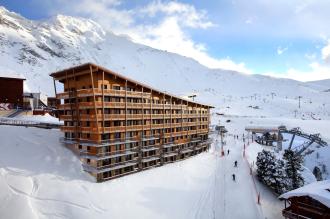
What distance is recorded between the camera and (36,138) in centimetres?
5275

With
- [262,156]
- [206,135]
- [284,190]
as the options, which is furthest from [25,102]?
[284,190]

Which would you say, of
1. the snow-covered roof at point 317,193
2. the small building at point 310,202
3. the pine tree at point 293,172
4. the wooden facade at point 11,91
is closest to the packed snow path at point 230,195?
the small building at point 310,202

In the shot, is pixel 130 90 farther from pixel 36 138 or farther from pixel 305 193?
pixel 305 193

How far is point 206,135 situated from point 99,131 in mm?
40731

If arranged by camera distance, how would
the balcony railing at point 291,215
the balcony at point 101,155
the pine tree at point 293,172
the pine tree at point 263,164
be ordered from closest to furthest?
1. the balcony railing at point 291,215
2. the balcony at point 101,155
3. the pine tree at point 293,172
4. the pine tree at point 263,164

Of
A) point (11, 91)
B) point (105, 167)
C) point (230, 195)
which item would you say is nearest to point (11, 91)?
point (11, 91)

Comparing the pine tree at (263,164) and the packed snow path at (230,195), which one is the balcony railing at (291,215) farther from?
the pine tree at (263,164)

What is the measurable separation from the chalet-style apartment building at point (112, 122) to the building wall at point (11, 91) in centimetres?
2682

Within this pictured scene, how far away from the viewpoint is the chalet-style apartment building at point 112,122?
4972cm

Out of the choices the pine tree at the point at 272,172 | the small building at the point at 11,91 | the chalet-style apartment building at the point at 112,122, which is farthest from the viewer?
the small building at the point at 11,91

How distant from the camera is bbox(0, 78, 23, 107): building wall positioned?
253ft

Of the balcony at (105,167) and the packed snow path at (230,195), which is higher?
the balcony at (105,167)

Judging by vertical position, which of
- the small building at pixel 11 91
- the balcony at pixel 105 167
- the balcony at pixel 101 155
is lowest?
the balcony at pixel 105 167

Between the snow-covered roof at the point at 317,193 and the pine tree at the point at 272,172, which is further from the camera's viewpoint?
the pine tree at the point at 272,172
